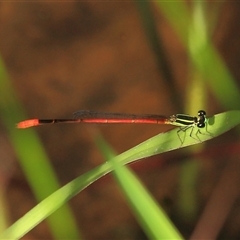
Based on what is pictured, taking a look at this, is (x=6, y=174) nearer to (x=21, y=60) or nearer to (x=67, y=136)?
(x=67, y=136)

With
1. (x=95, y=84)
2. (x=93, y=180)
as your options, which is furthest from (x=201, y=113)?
(x=93, y=180)

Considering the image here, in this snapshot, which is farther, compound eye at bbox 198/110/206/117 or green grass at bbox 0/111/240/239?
compound eye at bbox 198/110/206/117

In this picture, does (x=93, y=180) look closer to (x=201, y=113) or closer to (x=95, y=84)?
(x=201, y=113)

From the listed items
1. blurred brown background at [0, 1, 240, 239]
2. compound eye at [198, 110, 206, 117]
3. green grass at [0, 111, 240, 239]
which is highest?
blurred brown background at [0, 1, 240, 239]

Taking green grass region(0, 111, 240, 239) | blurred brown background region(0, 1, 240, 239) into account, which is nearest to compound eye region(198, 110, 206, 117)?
blurred brown background region(0, 1, 240, 239)

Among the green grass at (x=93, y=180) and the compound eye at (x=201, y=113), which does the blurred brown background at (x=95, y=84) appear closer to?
the compound eye at (x=201, y=113)

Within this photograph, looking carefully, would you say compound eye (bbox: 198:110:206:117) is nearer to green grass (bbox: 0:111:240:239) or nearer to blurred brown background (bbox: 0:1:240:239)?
blurred brown background (bbox: 0:1:240:239)

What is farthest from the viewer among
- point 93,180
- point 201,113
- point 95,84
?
point 95,84

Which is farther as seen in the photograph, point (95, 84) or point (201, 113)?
point (95, 84)

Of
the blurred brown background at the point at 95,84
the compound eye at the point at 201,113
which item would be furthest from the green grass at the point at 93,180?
the blurred brown background at the point at 95,84
